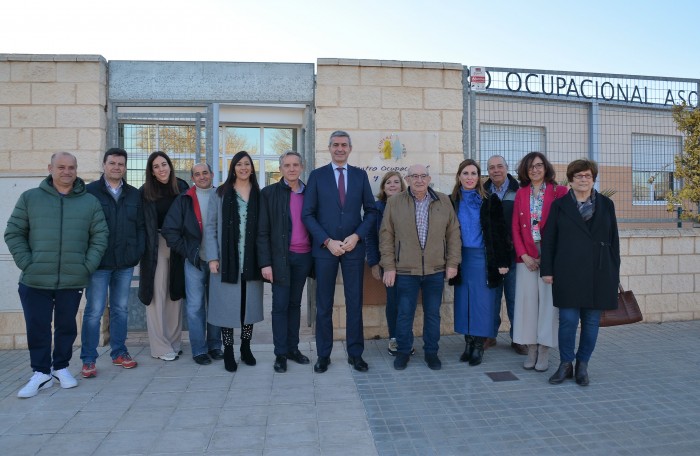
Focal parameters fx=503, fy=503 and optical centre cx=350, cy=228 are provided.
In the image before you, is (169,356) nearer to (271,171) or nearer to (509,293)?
(271,171)

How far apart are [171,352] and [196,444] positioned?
2.04 meters

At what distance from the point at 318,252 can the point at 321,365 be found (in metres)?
1.04

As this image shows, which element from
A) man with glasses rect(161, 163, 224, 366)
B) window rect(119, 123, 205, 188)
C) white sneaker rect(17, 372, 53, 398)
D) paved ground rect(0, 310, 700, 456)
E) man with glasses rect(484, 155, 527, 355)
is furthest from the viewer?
window rect(119, 123, 205, 188)

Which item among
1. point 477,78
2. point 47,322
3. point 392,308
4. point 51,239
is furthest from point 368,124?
point 47,322

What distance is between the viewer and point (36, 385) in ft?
13.5

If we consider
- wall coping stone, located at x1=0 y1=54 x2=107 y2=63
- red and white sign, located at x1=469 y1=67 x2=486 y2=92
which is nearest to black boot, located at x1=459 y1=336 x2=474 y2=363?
red and white sign, located at x1=469 y1=67 x2=486 y2=92

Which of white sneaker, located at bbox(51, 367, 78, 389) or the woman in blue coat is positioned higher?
the woman in blue coat

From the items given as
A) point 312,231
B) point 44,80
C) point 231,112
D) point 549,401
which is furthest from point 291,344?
point 44,80

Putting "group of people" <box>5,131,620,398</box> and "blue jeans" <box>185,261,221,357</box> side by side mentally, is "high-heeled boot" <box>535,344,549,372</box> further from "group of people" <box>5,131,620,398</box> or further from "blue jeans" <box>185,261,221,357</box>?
"blue jeans" <box>185,261,221,357</box>

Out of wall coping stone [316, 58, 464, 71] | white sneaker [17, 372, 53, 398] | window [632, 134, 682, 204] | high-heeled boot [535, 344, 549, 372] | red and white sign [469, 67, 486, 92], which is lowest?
white sneaker [17, 372, 53, 398]

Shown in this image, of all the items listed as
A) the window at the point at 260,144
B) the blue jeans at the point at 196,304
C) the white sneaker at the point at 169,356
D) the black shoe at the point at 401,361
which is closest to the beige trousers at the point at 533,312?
the black shoe at the point at 401,361

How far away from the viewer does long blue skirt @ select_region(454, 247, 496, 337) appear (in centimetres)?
480

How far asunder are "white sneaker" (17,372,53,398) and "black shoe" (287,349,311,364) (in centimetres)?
207

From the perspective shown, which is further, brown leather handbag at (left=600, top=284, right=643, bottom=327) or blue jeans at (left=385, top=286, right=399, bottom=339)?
blue jeans at (left=385, top=286, right=399, bottom=339)
